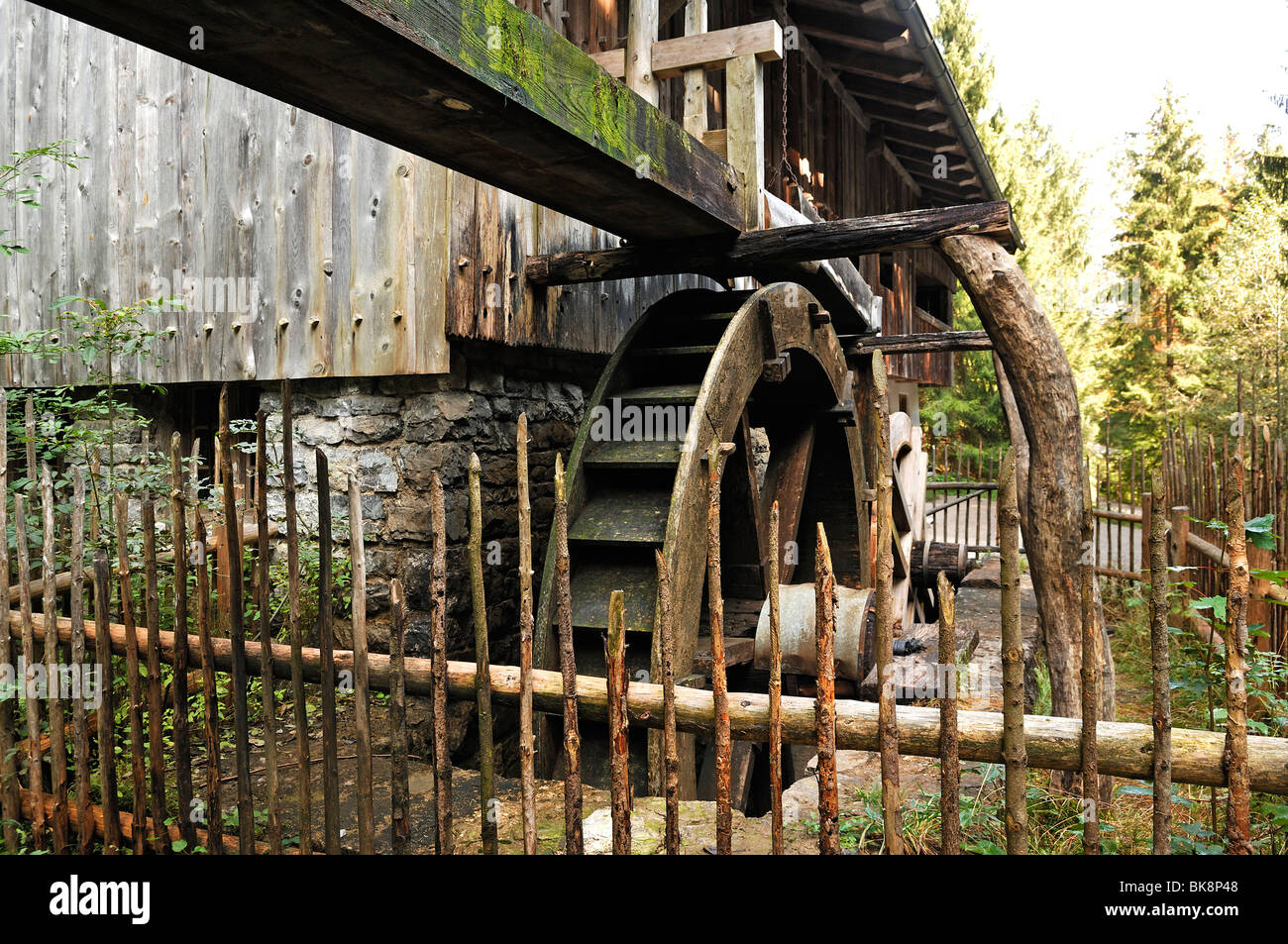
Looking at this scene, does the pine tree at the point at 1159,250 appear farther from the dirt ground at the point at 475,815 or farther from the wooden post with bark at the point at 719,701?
the wooden post with bark at the point at 719,701

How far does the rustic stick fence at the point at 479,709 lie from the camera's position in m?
1.87

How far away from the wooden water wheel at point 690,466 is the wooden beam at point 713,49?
1.16 metres

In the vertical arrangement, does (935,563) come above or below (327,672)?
below

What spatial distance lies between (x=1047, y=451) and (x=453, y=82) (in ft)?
8.20

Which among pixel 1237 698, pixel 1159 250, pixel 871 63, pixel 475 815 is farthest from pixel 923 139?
pixel 1159 250

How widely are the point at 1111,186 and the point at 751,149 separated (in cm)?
2631

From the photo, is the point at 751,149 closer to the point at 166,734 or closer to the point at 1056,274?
the point at 166,734

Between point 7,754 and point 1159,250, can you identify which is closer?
point 7,754

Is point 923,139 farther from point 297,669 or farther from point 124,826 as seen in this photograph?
point 124,826

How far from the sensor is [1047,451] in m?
3.25

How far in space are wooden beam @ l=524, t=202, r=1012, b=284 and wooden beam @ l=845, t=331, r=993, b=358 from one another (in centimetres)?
253

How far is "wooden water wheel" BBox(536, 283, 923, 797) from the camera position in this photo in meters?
3.70

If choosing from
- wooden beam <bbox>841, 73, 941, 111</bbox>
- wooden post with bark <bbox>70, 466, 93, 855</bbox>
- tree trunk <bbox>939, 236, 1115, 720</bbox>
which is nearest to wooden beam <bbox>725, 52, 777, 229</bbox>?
tree trunk <bbox>939, 236, 1115, 720</bbox>

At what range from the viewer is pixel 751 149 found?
4285 millimetres
